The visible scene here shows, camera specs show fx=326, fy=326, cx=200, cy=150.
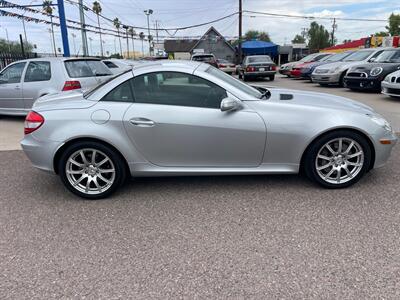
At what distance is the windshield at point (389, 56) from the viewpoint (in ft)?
37.8

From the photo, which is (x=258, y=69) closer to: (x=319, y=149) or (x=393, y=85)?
(x=393, y=85)

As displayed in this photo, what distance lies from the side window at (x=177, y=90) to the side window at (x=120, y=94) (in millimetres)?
68

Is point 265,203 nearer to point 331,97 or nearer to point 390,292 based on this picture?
point 390,292

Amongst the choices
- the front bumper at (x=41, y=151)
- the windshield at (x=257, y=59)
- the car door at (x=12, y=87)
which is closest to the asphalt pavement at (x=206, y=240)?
the front bumper at (x=41, y=151)

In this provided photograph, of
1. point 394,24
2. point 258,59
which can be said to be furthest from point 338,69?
point 394,24

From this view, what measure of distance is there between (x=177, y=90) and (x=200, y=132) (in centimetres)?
56

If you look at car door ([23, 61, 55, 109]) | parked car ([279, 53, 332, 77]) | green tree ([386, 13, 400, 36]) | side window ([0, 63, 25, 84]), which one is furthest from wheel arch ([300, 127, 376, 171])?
green tree ([386, 13, 400, 36])

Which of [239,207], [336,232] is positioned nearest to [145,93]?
[239,207]

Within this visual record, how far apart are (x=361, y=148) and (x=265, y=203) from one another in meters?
1.28

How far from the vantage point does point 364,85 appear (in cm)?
1177

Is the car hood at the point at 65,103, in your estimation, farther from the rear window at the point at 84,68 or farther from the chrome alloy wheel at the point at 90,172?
the rear window at the point at 84,68

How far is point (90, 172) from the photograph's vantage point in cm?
374

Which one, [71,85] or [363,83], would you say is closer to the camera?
[71,85]

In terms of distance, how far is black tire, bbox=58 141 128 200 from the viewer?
363 cm
